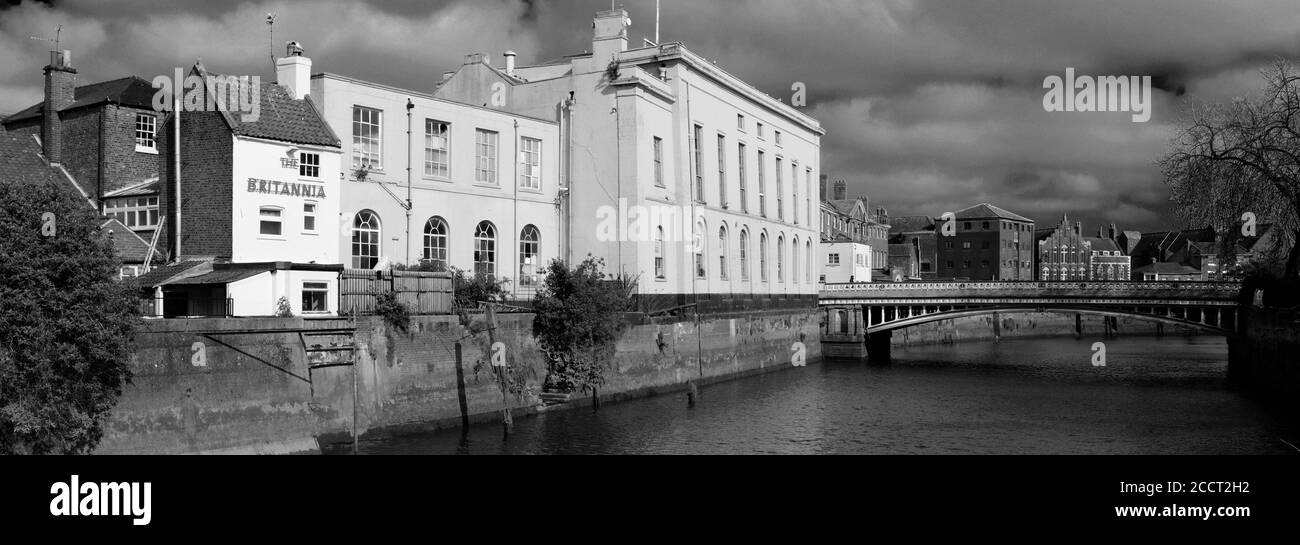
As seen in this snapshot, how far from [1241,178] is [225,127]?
44998 millimetres

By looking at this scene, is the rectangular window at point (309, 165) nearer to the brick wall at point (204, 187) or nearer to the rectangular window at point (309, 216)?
the rectangular window at point (309, 216)

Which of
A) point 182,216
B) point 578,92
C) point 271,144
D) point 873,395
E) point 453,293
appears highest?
point 578,92

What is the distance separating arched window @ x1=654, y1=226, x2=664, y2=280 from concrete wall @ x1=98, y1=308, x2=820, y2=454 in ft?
21.5

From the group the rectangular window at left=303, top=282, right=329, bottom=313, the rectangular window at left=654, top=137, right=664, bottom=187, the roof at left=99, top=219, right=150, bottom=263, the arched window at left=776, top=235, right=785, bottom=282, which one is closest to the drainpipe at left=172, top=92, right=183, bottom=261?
the roof at left=99, top=219, right=150, bottom=263

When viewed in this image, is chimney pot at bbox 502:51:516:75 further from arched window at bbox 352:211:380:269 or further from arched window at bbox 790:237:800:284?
A: arched window at bbox 790:237:800:284

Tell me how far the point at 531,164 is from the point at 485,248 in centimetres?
540

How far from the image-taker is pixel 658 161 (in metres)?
54.6

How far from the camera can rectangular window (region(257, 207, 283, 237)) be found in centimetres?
3438

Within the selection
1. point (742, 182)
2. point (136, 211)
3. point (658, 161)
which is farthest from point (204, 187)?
point (742, 182)

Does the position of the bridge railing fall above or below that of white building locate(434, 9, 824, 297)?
below

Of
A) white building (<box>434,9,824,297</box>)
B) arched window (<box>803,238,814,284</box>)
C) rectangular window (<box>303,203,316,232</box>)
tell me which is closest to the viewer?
rectangular window (<box>303,203,316,232</box>)
